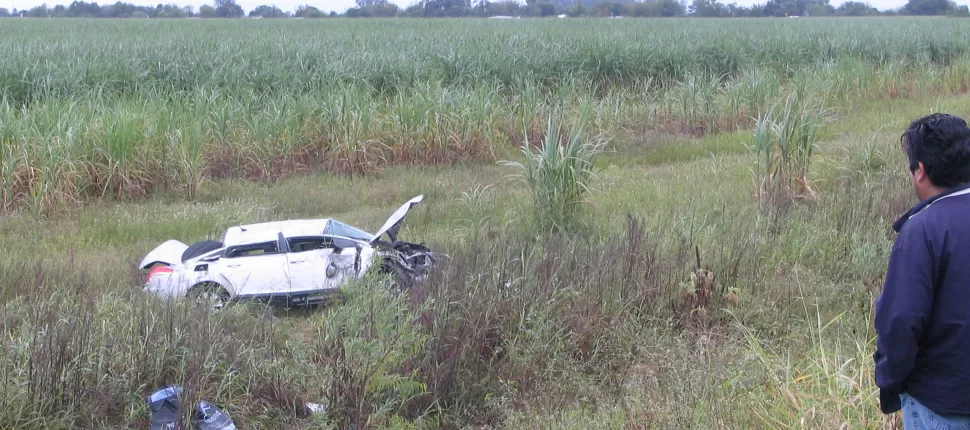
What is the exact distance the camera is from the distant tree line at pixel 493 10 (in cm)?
8831

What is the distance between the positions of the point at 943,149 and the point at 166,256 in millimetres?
7189

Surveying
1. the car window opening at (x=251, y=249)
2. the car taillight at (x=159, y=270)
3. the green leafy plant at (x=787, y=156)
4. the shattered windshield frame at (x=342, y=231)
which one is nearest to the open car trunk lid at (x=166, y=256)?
the car taillight at (x=159, y=270)

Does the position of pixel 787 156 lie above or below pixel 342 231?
above

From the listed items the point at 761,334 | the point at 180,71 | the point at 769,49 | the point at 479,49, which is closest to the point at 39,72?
the point at 180,71

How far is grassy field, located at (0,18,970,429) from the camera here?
5.36m

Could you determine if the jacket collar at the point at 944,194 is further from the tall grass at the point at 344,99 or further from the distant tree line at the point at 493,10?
the distant tree line at the point at 493,10

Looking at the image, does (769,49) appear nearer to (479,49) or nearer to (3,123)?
(479,49)

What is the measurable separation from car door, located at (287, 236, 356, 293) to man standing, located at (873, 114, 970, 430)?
528 cm

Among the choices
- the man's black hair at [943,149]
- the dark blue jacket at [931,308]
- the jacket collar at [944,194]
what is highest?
the man's black hair at [943,149]

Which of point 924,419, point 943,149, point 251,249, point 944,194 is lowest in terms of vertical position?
point 251,249

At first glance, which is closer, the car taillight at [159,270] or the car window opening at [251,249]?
the car taillight at [159,270]

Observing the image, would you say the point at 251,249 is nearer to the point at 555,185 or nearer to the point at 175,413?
the point at 555,185

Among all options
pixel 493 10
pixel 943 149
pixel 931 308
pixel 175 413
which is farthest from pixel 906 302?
pixel 493 10

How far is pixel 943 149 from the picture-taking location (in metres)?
3.12
